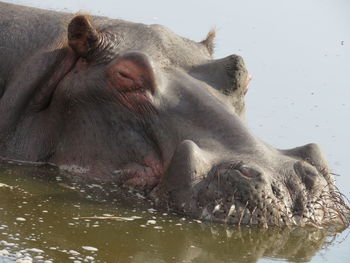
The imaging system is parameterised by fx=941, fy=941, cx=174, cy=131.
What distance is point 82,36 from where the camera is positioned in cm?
689

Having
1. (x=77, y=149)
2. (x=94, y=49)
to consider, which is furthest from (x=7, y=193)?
(x=94, y=49)

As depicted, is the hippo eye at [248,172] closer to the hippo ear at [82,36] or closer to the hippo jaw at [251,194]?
the hippo jaw at [251,194]

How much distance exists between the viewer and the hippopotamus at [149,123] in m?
5.89

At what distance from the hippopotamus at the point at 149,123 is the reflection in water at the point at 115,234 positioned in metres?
0.12

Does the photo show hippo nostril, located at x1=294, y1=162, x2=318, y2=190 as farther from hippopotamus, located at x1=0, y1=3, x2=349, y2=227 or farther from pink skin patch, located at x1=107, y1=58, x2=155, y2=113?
pink skin patch, located at x1=107, y1=58, x2=155, y2=113

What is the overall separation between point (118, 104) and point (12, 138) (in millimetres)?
894

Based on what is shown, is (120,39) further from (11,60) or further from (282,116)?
(282,116)

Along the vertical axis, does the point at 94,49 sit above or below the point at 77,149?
above

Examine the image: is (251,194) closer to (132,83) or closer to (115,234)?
(115,234)

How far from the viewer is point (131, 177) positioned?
6500 millimetres

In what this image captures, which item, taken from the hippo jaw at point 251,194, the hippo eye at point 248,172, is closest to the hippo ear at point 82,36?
the hippo jaw at point 251,194

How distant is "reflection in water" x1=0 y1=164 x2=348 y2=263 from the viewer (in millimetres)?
5152

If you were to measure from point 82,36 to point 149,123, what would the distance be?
2.97 ft

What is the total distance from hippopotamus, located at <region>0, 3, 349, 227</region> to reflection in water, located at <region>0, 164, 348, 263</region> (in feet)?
0.39
